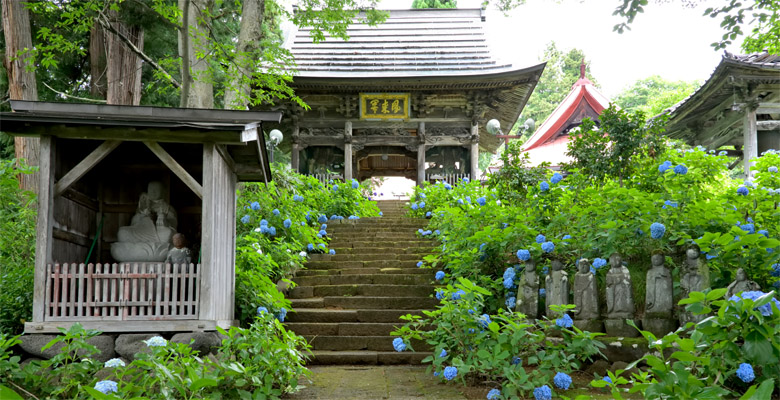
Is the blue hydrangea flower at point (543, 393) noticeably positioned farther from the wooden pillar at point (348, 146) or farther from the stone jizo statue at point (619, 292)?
the wooden pillar at point (348, 146)

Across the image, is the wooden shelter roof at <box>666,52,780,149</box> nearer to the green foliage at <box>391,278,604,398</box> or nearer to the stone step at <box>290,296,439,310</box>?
the stone step at <box>290,296,439,310</box>

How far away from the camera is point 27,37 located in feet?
28.5

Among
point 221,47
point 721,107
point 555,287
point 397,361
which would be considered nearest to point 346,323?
point 397,361

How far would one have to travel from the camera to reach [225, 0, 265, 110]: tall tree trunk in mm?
8305

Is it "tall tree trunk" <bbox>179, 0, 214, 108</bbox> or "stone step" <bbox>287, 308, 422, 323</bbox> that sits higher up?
"tall tree trunk" <bbox>179, 0, 214, 108</bbox>

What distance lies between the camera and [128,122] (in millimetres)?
4285

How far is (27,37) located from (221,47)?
3.40 m

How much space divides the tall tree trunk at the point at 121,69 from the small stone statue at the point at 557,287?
822 centimetres

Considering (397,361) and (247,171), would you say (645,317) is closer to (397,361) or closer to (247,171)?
(397,361)

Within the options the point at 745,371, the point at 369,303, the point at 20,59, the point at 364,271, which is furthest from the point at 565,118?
the point at 745,371

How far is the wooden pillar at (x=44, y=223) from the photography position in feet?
13.8

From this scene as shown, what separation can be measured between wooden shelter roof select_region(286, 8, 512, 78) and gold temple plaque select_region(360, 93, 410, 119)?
2.01 ft

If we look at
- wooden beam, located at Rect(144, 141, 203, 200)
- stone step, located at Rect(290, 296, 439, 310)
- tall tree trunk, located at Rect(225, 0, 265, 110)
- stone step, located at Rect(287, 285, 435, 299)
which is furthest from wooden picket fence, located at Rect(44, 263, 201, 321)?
tall tree trunk, located at Rect(225, 0, 265, 110)

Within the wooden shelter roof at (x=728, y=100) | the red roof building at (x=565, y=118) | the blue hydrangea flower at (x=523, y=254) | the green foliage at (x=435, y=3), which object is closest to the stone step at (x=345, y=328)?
the blue hydrangea flower at (x=523, y=254)
